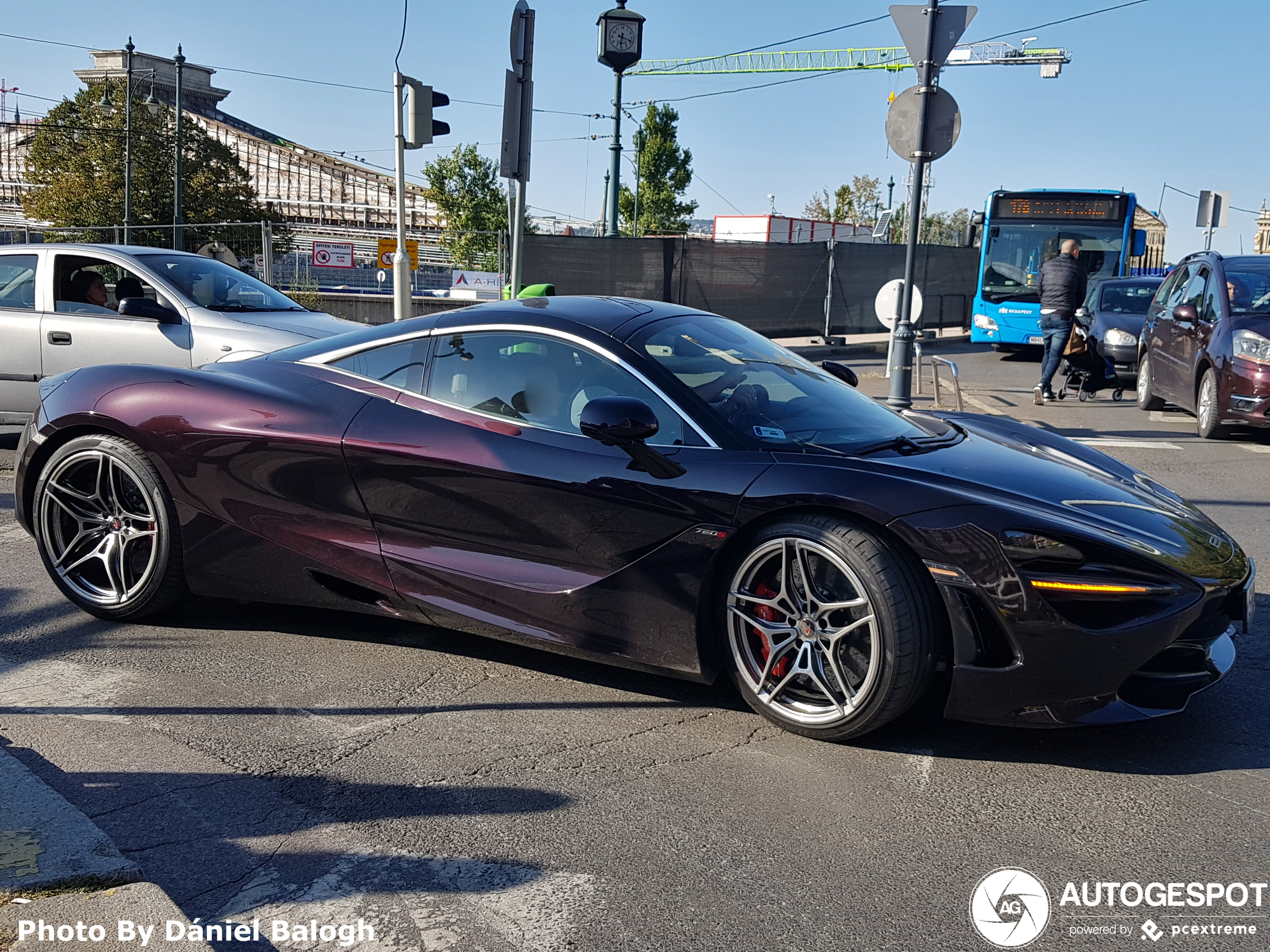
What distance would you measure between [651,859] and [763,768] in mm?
638

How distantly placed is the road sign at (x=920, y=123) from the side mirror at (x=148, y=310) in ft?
19.0

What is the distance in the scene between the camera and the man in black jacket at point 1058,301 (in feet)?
42.2

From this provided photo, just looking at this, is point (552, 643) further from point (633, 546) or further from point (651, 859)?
point (651, 859)

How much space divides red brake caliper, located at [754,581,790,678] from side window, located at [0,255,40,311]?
6746 millimetres

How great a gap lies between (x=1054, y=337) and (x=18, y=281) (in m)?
10.5

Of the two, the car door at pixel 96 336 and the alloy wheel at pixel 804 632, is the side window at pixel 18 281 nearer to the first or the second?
the car door at pixel 96 336

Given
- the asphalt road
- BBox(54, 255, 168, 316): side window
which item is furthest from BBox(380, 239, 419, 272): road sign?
the asphalt road

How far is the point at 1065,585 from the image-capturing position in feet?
10.4

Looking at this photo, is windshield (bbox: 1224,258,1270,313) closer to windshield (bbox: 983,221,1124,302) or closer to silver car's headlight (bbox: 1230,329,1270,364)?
silver car's headlight (bbox: 1230,329,1270,364)

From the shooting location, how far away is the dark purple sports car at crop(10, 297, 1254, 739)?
127 inches

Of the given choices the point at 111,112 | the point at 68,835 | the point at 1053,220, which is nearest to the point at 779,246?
the point at 1053,220

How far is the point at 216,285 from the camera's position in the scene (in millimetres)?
8531

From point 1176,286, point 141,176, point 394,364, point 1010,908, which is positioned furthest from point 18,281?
point 141,176

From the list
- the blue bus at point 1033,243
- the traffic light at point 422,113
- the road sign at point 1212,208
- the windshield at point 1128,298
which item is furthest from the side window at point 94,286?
the road sign at point 1212,208
